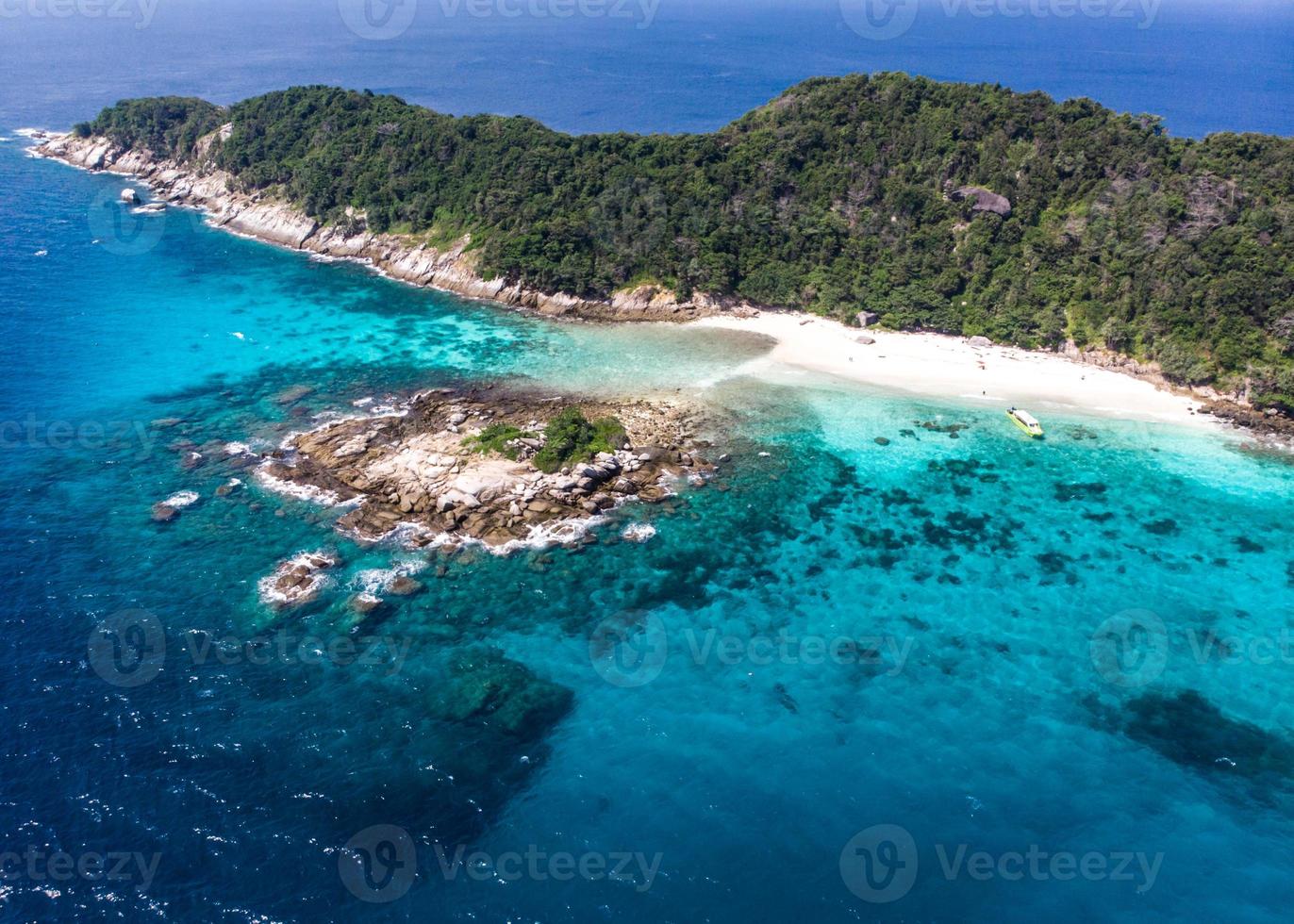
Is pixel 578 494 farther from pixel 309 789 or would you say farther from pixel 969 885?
pixel 969 885

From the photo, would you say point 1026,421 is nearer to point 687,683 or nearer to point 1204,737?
point 1204,737

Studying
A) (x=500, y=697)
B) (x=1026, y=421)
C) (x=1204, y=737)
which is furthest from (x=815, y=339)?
(x=500, y=697)

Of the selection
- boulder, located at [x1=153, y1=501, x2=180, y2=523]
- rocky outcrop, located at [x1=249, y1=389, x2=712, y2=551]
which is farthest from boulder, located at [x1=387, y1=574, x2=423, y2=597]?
boulder, located at [x1=153, y1=501, x2=180, y2=523]

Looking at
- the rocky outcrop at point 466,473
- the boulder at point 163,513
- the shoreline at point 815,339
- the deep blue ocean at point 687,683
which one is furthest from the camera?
the shoreline at point 815,339

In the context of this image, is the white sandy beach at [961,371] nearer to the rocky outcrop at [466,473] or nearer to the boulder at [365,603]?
the rocky outcrop at [466,473]

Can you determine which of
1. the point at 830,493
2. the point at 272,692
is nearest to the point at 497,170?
the point at 830,493

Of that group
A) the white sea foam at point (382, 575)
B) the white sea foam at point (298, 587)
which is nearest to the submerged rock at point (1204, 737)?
the white sea foam at point (382, 575)

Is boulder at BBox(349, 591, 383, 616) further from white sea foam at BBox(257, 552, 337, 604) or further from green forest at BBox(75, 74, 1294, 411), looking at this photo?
green forest at BBox(75, 74, 1294, 411)

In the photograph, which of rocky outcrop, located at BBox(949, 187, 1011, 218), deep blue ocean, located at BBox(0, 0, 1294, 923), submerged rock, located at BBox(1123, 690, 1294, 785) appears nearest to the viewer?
deep blue ocean, located at BBox(0, 0, 1294, 923)
